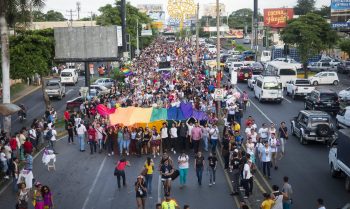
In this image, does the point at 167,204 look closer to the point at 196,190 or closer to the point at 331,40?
the point at 196,190

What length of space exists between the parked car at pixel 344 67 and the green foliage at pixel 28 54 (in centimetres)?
3841

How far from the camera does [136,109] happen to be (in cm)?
2673

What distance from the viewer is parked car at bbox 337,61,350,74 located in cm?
6197

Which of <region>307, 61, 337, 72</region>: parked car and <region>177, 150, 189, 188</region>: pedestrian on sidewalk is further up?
<region>307, 61, 337, 72</region>: parked car

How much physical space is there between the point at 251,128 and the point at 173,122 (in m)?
4.09

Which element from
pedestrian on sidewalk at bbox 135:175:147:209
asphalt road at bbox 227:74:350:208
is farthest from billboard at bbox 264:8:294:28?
pedestrian on sidewalk at bbox 135:175:147:209

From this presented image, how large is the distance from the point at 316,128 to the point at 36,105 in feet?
91.5

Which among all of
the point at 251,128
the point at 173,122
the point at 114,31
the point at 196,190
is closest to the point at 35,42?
the point at 114,31

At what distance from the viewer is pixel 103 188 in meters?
19.4

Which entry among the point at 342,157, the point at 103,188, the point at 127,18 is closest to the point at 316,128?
the point at 342,157

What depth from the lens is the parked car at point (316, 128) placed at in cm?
2480

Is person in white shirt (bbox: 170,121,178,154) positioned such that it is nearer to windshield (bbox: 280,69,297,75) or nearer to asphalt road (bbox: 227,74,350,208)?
asphalt road (bbox: 227,74,350,208)

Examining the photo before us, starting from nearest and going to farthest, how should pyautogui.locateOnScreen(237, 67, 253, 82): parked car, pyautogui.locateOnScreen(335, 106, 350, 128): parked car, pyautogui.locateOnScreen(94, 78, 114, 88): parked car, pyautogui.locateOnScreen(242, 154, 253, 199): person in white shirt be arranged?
pyautogui.locateOnScreen(242, 154, 253, 199): person in white shirt < pyautogui.locateOnScreen(335, 106, 350, 128): parked car < pyautogui.locateOnScreen(94, 78, 114, 88): parked car < pyautogui.locateOnScreen(237, 67, 253, 82): parked car

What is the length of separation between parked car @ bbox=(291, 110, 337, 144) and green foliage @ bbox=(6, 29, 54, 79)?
69.3 feet
